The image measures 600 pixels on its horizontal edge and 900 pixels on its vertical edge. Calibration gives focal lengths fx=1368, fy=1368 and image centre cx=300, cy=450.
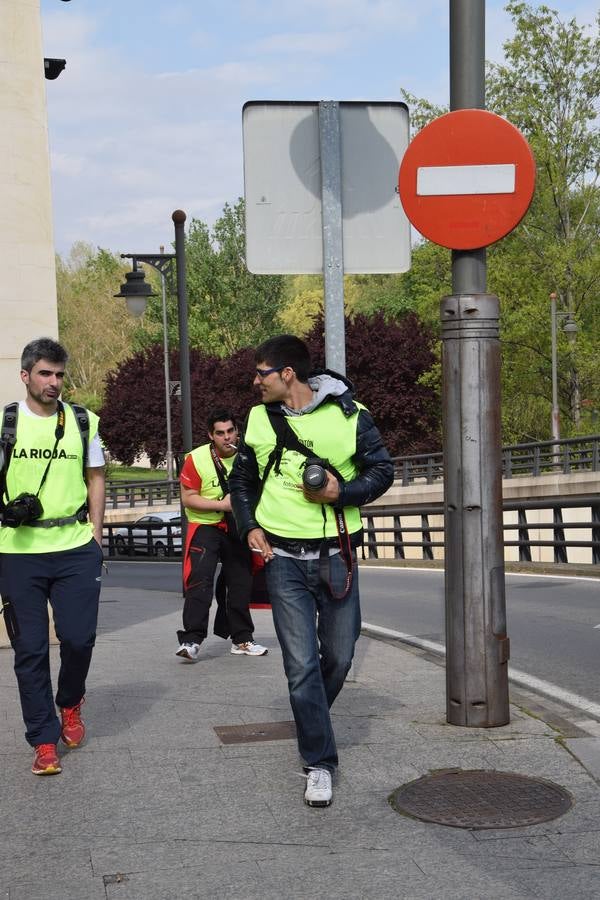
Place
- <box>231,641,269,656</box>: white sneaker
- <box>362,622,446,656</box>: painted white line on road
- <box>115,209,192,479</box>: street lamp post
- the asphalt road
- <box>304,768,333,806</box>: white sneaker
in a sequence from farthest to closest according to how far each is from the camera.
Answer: <box>115,209,192,479</box>: street lamp post < <box>362,622,446,656</box>: painted white line on road < <box>231,641,269,656</box>: white sneaker < the asphalt road < <box>304,768,333,806</box>: white sneaker

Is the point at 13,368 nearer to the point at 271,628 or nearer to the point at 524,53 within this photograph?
the point at 271,628

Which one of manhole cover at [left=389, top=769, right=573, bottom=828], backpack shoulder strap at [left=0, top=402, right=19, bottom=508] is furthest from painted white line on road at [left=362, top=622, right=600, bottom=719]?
backpack shoulder strap at [left=0, top=402, right=19, bottom=508]

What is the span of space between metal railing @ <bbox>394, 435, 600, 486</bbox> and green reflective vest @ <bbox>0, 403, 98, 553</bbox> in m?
21.5

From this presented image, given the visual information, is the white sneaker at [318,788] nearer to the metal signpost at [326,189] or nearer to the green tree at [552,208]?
the metal signpost at [326,189]

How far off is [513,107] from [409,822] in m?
39.4

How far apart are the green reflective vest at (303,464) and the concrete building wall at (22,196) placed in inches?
206

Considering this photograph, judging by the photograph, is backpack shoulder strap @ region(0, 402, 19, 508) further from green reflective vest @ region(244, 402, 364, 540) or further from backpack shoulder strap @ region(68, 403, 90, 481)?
green reflective vest @ region(244, 402, 364, 540)

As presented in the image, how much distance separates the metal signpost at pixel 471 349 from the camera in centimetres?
609

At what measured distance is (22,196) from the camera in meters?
10.3

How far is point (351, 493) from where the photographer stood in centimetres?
523

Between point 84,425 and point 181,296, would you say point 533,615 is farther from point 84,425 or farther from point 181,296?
point 181,296

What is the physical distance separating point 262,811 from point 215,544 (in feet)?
14.4

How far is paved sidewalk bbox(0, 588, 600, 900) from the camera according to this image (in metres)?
4.19

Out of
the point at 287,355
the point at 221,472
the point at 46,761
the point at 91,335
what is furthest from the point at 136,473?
the point at 287,355
